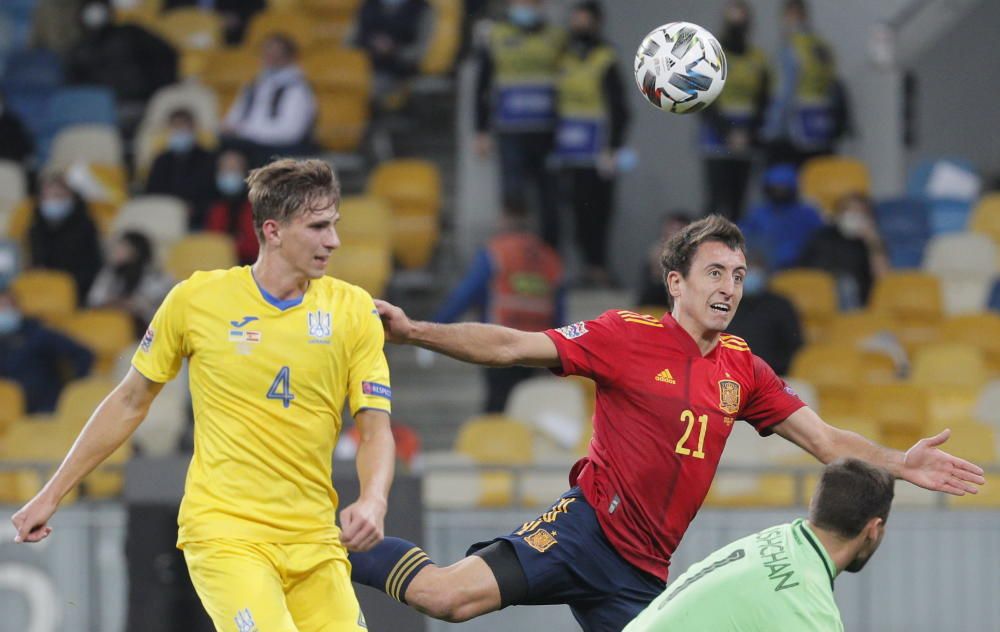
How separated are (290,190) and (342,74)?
32.3ft

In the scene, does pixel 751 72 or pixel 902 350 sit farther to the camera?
pixel 751 72

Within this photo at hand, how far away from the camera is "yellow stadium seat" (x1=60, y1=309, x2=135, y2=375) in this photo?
45.1ft

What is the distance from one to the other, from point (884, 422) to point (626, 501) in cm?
645

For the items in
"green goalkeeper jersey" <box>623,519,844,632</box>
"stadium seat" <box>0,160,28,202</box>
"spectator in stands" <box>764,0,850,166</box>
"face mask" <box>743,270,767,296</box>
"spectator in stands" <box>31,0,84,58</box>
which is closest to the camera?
"green goalkeeper jersey" <box>623,519,844,632</box>

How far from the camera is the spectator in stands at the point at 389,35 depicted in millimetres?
16250

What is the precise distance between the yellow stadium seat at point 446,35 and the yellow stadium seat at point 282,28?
4.41 feet

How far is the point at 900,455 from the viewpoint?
7.13 metres

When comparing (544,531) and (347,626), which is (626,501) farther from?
Answer: (347,626)

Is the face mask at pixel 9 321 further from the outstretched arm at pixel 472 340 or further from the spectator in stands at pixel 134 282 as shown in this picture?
the outstretched arm at pixel 472 340

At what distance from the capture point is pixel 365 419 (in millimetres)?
6434

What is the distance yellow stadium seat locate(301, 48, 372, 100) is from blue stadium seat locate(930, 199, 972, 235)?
16.6 feet

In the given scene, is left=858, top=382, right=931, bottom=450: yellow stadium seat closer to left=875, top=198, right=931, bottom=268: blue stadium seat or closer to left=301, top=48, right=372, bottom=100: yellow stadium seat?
left=875, top=198, right=931, bottom=268: blue stadium seat

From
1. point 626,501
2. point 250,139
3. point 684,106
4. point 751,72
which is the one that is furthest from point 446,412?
point 626,501

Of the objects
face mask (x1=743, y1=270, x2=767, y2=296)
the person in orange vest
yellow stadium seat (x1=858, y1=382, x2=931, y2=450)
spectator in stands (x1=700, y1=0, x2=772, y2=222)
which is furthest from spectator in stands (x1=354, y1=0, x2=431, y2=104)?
yellow stadium seat (x1=858, y1=382, x2=931, y2=450)
